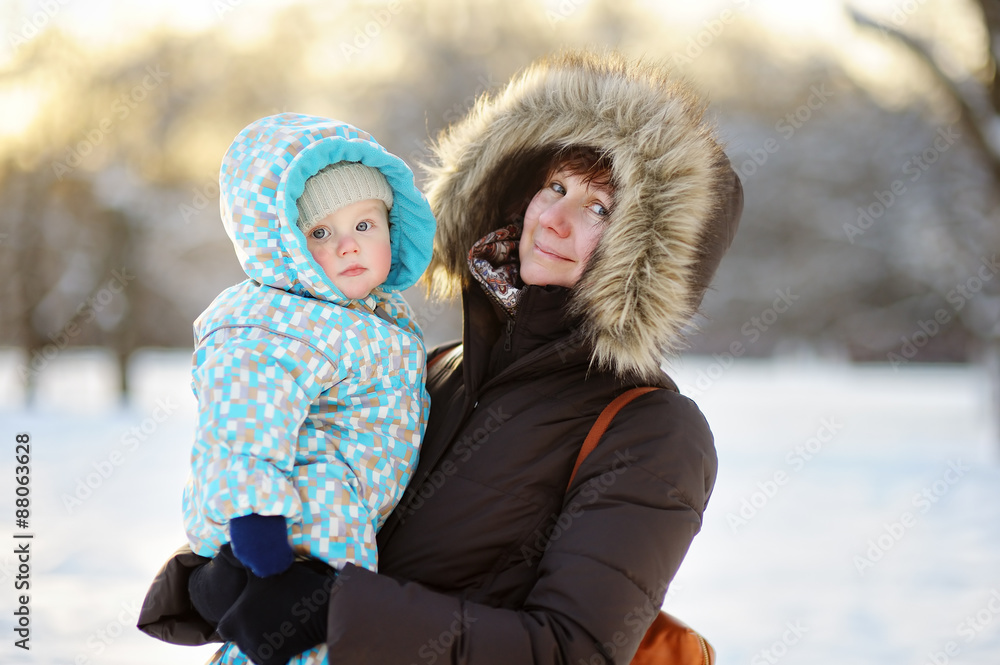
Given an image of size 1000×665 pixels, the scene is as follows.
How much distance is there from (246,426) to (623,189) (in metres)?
1.07

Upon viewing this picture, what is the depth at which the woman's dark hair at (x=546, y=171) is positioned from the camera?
2178mm

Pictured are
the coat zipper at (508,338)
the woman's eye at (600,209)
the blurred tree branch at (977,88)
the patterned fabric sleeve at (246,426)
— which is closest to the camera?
the patterned fabric sleeve at (246,426)

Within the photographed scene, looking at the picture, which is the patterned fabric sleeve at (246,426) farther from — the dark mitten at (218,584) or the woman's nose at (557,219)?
the woman's nose at (557,219)

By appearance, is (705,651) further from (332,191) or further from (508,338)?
(332,191)

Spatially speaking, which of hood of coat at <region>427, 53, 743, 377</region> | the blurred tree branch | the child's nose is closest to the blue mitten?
the child's nose

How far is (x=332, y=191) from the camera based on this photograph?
74.0 inches

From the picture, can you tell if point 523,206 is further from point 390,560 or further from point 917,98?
point 917,98

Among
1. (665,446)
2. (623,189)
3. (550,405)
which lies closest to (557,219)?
(623,189)

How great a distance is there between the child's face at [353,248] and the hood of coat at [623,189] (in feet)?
1.26

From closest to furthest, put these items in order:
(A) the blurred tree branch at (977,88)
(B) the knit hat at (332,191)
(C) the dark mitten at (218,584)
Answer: (C) the dark mitten at (218,584) < (B) the knit hat at (332,191) < (A) the blurred tree branch at (977,88)

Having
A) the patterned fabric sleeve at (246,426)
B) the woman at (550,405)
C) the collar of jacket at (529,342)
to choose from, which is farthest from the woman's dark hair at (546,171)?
the patterned fabric sleeve at (246,426)

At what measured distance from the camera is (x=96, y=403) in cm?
1280

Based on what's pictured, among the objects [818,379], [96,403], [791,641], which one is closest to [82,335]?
[96,403]

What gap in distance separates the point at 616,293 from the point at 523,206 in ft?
2.15
